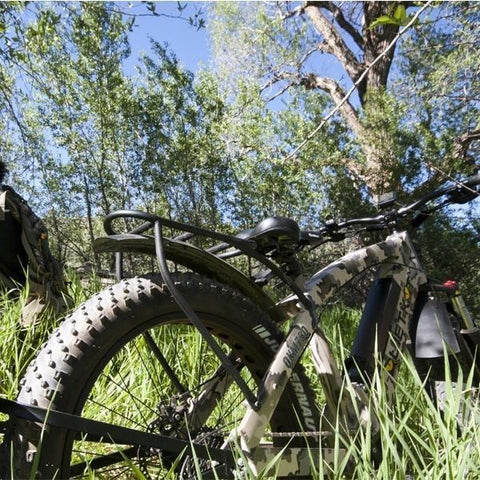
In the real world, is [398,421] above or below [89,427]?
below

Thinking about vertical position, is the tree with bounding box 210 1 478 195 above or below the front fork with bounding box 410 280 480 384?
above

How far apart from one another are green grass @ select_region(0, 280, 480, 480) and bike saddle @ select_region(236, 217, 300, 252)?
330 millimetres

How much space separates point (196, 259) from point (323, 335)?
47cm

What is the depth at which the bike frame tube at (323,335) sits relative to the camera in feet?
4.28

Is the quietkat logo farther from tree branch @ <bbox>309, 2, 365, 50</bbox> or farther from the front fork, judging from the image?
tree branch @ <bbox>309, 2, 365, 50</bbox>

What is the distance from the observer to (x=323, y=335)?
1.58 m

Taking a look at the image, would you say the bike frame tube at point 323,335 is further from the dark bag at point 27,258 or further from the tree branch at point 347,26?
the tree branch at point 347,26

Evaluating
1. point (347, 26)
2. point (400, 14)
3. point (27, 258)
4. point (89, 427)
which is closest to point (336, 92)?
point (347, 26)

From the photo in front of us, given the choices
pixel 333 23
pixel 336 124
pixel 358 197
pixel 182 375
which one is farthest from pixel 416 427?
pixel 333 23

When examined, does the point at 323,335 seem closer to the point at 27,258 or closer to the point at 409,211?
the point at 409,211

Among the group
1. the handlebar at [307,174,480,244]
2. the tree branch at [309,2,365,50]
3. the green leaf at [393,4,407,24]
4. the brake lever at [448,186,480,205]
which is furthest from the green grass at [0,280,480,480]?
the tree branch at [309,2,365,50]

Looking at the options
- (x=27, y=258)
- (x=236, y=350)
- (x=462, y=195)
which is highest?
(x=27, y=258)

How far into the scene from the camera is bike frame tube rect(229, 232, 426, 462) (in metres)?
1.31

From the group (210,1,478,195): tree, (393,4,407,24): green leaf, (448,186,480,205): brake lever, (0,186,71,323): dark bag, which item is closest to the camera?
(393,4,407,24): green leaf
